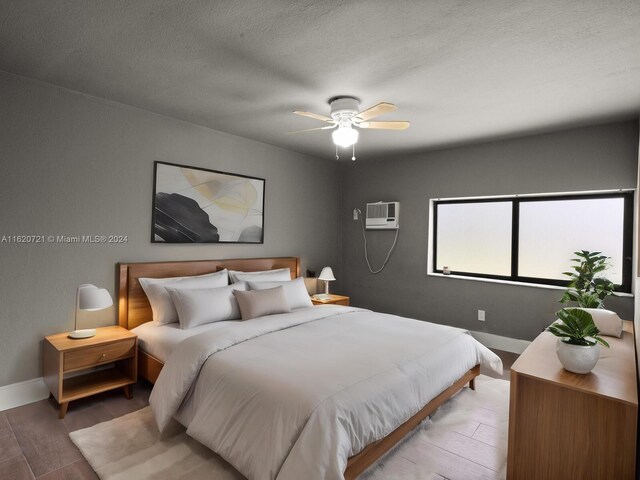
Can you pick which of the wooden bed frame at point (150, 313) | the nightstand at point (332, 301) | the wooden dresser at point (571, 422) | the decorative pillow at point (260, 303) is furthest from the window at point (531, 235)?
the decorative pillow at point (260, 303)

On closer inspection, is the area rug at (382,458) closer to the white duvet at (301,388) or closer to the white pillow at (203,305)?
the white duvet at (301,388)

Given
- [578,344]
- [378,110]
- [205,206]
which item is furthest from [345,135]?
[578,344]

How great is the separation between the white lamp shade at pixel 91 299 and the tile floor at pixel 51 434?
0.76 metres

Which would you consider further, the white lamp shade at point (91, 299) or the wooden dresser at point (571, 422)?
the white lamp shade at point (91, 299)

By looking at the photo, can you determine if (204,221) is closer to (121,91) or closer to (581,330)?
(121,91)

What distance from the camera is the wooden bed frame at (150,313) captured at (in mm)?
1893

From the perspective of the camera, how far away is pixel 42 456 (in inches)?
81.1

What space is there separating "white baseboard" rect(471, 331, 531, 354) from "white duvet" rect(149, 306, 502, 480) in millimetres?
1412

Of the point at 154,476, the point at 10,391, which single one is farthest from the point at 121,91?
the point at 154,476

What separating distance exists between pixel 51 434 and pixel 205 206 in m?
2.27

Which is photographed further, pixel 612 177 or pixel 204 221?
pixel 204 221

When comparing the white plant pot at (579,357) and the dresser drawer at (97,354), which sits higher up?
the white plant pot at (579,357)

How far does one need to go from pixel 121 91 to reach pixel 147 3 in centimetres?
131

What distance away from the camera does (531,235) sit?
13.1ft
